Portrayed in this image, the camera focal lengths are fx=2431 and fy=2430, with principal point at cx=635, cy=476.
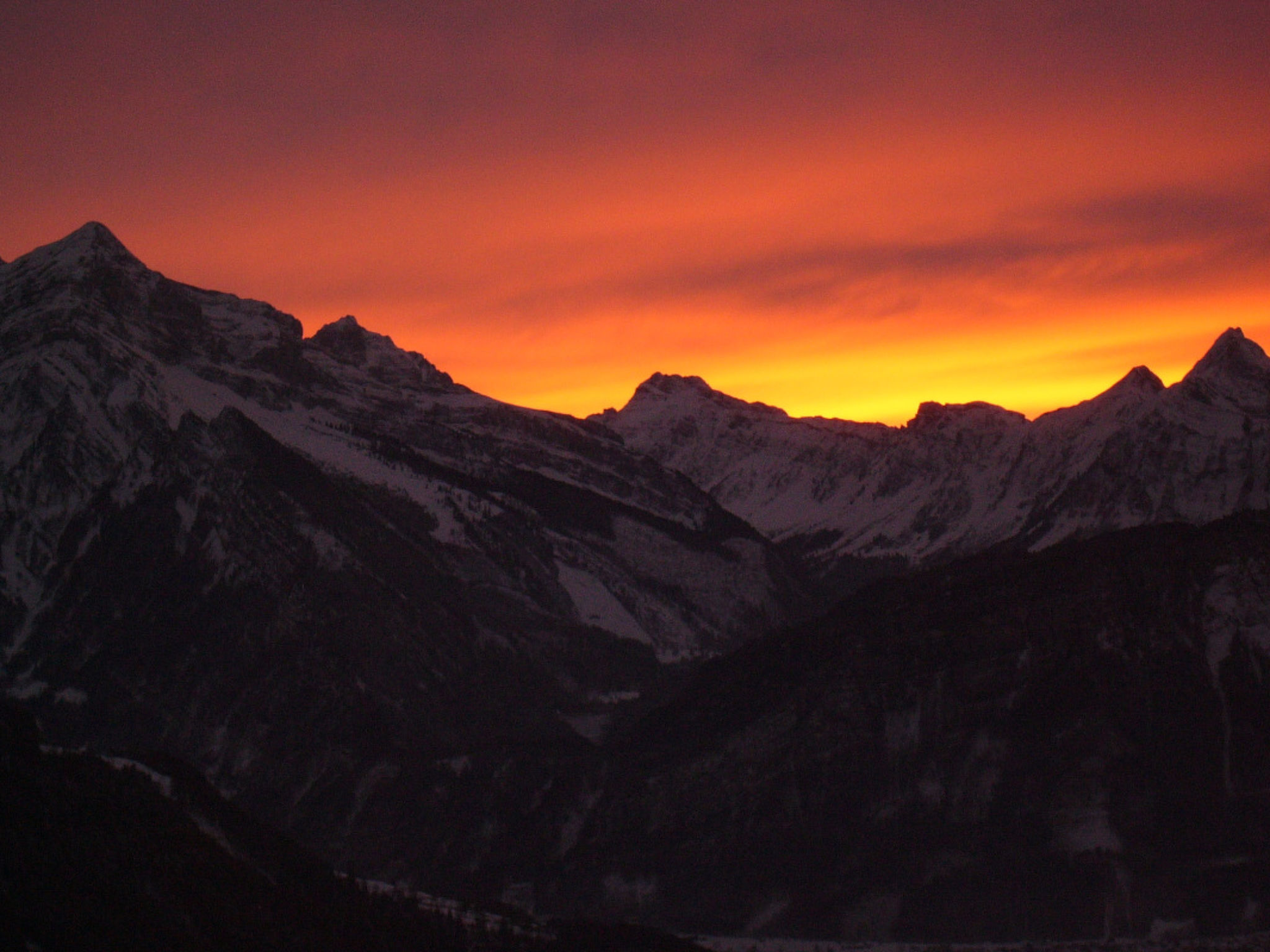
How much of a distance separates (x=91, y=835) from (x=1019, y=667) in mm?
69762

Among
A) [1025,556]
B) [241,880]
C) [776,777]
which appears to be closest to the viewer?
[241,880]

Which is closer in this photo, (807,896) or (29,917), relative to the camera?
(29,917)

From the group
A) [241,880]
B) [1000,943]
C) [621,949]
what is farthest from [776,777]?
[241,880]

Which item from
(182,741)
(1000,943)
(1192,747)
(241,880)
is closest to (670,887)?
(1000,943)

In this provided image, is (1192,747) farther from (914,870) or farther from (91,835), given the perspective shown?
(91,835)

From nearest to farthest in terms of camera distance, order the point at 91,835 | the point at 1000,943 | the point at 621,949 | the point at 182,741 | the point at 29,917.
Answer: the point at 29,917, the point at 91,835, the point at 621,949, the point at 1000,943, the point at 182,741

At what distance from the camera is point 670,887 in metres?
146

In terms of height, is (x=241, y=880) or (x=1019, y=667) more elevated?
(x=1019, y=667)

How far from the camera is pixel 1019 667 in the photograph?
484 ft

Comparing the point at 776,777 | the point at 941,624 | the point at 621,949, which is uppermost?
the point at 941,624

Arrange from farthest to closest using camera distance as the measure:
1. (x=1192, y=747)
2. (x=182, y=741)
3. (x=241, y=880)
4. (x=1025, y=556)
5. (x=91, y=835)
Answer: (x=182, y=741)
(x=1025, y=556)
(x=1192, y=747)
(x=241, y=880)
(x=91, y=835)

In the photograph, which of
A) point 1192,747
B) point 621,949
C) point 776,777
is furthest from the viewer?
point 776,777

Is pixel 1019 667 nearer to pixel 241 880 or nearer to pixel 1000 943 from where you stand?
pixel 1000 943

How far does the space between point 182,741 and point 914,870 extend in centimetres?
7509
